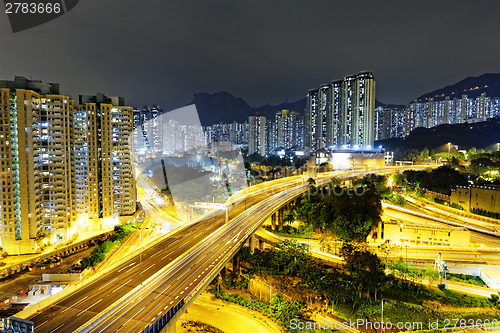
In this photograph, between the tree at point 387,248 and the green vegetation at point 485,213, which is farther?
the green vegetation at point 485,213

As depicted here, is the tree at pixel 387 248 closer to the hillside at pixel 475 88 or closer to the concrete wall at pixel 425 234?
the concrete wall at pixel 425 234

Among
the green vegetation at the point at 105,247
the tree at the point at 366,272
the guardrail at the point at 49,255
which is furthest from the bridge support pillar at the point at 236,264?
the guardrail at the point at 49,255

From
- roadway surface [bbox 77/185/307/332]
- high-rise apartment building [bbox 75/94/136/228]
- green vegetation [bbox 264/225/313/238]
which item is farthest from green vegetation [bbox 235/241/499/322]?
high-rise apartment building [bbox 75/94/136/228]

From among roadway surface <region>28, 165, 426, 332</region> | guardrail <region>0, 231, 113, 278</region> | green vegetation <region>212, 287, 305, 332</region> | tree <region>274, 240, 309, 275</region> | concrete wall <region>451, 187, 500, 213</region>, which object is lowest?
green vegetation <region>212, 287, 305, 332</region>

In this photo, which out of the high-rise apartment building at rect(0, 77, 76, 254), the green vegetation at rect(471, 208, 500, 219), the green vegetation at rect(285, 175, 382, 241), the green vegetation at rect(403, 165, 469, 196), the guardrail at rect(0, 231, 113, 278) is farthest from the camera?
the green vegetation at rect(403, 165, 469, 196)

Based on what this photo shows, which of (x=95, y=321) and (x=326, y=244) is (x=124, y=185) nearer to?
(x=326, y=244)

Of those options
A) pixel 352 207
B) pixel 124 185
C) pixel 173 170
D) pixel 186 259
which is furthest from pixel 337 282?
pixel 173 170

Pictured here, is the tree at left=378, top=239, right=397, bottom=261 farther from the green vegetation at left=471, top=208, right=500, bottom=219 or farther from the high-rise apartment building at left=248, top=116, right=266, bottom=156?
the high-rise apartment building at left=248, top=116, right=266, bottom=156
